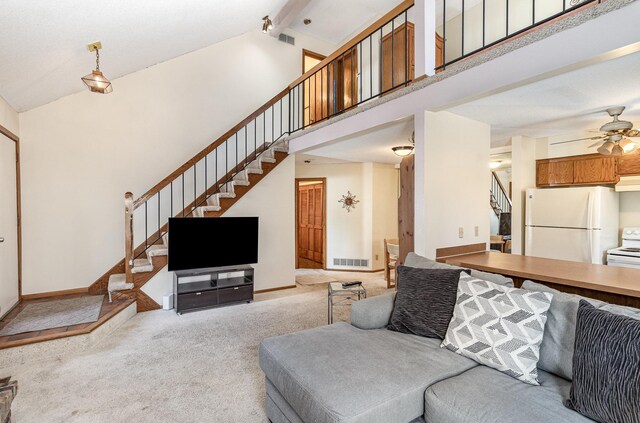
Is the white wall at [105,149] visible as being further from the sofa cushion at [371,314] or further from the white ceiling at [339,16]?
the sofa cushion at [371,314]

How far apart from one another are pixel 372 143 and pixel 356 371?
3.49 metres

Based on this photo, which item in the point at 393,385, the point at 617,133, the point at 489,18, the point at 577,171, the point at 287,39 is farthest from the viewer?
the point at 287,39

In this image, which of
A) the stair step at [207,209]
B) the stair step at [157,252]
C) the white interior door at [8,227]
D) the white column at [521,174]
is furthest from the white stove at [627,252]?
the white interior door at [8,227]

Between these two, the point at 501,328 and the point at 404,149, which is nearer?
the point at 501,328

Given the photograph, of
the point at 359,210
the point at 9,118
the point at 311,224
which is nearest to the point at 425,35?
the point at 359,210

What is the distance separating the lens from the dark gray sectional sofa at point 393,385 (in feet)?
4.42

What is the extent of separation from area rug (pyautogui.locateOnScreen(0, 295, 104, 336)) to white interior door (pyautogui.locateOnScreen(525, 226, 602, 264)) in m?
5.51

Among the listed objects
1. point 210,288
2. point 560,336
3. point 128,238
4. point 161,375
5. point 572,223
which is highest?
point 572,223

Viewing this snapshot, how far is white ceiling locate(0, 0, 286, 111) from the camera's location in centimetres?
239

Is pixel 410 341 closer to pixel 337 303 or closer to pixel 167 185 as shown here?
pixel 337 303

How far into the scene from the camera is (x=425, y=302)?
2117 mm

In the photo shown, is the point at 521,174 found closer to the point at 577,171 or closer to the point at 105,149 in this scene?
the point at 577,171

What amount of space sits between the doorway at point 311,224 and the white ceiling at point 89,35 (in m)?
3.46

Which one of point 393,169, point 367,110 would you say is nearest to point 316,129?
point 367,110
